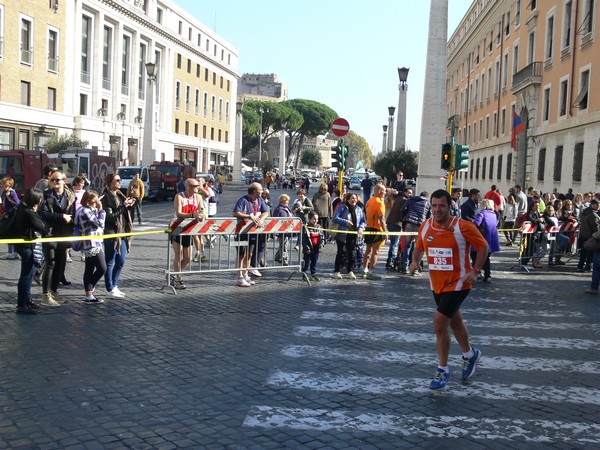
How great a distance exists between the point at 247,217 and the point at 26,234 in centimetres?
403

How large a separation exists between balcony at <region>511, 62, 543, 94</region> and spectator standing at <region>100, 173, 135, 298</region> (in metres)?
28.8

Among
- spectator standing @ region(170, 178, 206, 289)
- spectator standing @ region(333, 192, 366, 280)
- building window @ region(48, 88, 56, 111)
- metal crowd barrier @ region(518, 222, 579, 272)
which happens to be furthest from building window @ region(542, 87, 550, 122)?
building window @ region(48, 88, 56, 111)

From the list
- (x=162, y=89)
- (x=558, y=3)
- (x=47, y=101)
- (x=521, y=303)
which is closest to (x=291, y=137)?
(x=162, y=89)

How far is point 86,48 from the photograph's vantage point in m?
51.2

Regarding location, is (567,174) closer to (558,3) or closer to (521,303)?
(558,3)

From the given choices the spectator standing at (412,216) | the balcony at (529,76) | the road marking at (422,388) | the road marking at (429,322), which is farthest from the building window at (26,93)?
the road marking at (422,388)

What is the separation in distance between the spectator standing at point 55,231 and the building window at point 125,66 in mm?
50605

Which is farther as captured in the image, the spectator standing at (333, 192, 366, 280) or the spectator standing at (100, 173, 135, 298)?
the spectator standing at (333, 192, 366, 280)

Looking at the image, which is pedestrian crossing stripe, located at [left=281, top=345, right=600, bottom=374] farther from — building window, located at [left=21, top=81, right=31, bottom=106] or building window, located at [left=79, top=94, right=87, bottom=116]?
building window, located at [left=79, top=94, right=87, bottom=116]

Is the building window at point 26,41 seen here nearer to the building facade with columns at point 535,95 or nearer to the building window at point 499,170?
the building facade with columns at point 535,95

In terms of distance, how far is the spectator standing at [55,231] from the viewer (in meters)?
9.17

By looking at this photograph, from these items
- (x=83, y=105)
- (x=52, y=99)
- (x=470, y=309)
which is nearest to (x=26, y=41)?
(x=52, y=99)

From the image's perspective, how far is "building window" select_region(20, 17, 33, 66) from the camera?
41.6 metres

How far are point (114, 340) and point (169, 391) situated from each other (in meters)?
1.97
